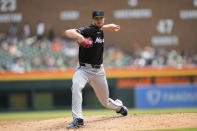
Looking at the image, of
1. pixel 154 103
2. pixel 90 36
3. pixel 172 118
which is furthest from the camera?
pixel 154 103

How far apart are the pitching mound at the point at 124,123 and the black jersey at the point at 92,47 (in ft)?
3.71

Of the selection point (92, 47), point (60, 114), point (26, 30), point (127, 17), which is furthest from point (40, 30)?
point (92, 47)

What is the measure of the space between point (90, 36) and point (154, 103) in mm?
8271

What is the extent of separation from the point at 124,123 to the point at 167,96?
765cm

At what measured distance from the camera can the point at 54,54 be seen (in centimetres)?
1550

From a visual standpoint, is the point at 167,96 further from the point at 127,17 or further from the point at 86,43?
the point at 86,43

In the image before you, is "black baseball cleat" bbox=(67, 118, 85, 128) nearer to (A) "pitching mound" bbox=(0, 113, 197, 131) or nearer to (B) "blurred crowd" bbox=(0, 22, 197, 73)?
(A) "pitching mound" bbox=(0, 113, 197, 131)

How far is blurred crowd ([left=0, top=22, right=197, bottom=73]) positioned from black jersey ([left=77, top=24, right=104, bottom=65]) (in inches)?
316

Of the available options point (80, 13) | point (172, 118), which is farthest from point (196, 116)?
point (80, 13)

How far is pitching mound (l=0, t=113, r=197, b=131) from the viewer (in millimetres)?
7324

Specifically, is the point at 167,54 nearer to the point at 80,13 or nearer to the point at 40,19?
the point at 80,13

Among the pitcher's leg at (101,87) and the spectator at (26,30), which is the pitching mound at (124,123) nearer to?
the pitcher's leg at (101,87)

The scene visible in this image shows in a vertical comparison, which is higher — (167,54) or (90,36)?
(90,36)

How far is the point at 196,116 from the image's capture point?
8305 millimetres
